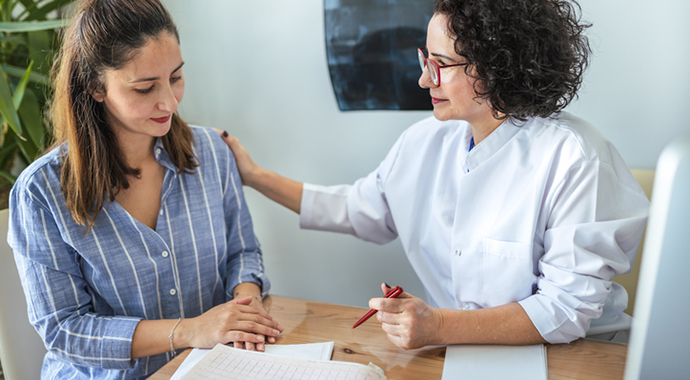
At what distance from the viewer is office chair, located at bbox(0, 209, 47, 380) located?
122 cm

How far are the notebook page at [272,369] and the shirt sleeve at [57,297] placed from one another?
0.26 meters

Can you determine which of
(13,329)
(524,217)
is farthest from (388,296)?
(13,329)

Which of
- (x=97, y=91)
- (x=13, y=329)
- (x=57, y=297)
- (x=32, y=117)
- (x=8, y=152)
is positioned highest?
(x=97, y=91)

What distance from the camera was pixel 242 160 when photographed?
5.08 ft

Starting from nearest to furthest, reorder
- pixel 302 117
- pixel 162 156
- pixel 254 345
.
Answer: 1. pixel 254 345
2. pixel 162 156
3. pixel 302 117

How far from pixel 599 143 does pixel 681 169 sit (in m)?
0.78

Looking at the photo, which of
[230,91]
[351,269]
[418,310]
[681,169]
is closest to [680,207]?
[681,169]

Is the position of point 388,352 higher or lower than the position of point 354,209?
lower

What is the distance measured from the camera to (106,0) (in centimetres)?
113

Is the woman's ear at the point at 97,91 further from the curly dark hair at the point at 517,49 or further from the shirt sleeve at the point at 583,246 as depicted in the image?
the shirt sleeve at the point at 583,246

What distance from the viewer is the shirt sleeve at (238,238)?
1.41 metres

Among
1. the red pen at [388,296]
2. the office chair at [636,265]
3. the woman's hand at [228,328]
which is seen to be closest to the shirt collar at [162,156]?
the woman's hand at [228,328]

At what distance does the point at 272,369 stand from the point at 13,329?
70cm

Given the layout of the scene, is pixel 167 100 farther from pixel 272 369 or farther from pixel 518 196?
pixel 518 196
